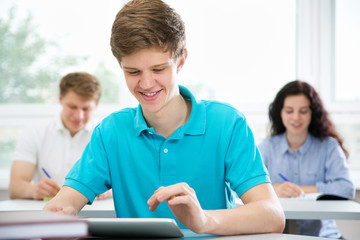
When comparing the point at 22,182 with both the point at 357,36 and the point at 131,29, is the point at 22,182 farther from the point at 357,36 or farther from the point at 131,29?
the point at 357,36

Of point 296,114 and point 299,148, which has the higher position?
point 296,114

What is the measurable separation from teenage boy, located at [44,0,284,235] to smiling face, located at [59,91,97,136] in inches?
50.7

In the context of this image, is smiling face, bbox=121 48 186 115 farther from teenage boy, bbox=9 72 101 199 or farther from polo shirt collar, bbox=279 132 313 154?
polo shirt collar, bbox=279 132 313 154

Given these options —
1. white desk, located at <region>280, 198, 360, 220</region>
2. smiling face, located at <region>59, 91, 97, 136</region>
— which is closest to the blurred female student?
white desk, located at <region>280, 198, 360, 220</region>

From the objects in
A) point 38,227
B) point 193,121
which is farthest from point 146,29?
point 38,227

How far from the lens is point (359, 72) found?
369 centimetres

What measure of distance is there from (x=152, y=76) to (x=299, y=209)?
1.01 metres

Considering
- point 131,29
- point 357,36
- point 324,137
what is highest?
point 357,36

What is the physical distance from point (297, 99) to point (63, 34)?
2.11m

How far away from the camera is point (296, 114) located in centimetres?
295

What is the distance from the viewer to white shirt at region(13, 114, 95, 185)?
2.75 m

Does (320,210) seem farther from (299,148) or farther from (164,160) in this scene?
(299,148)

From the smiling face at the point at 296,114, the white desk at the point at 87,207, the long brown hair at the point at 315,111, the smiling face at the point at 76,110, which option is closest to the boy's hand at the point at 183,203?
the white desk at the point at 87,207

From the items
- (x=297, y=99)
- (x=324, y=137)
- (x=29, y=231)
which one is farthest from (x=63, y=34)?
(x=29, y=231)
